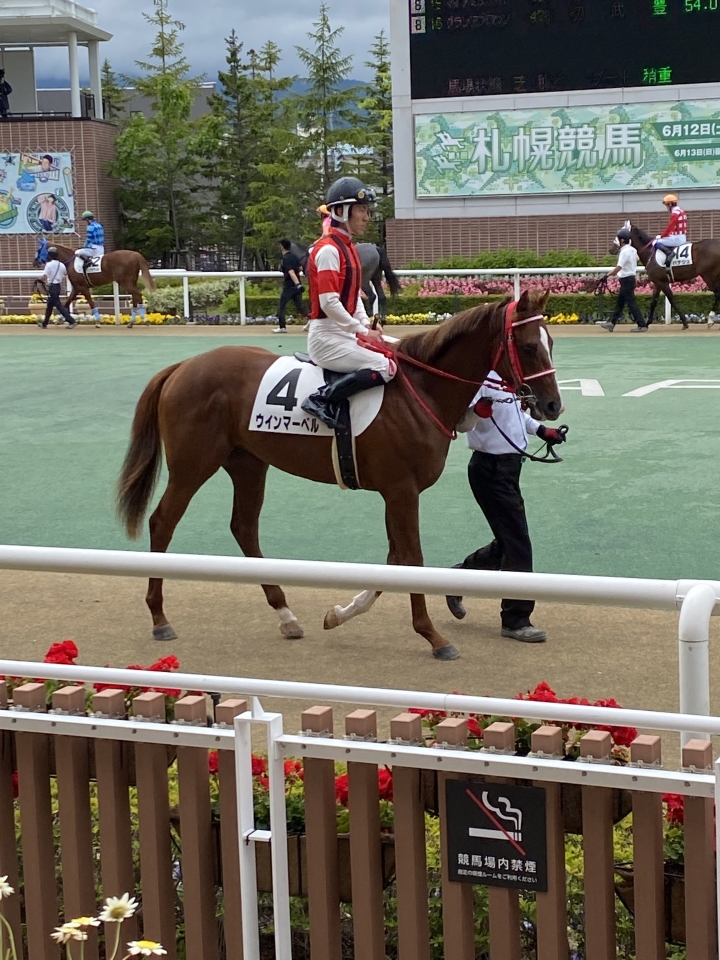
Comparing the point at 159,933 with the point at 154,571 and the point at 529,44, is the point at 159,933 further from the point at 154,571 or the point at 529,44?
the point at 529,44

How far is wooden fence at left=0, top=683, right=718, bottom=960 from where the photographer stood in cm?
222

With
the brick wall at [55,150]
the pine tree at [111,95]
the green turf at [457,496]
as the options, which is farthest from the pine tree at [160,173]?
the green turf at [457,496]

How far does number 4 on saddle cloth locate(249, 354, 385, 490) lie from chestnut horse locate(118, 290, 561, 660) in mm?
43

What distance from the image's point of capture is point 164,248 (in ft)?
138

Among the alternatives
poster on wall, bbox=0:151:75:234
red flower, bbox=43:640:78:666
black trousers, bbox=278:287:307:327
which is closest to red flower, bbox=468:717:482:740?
red flower, bbox=43:640:78:666

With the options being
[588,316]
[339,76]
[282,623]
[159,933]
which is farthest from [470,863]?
[339,76]

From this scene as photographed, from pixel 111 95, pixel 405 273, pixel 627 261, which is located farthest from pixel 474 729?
pixel 111 95

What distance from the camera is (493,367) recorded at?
5.68 m

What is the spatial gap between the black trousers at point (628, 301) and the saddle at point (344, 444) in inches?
523

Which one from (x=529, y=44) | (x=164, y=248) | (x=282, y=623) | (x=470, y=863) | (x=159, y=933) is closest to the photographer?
(x=470, y=863)

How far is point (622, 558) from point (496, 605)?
2.73ft

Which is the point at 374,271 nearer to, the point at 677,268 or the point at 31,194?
the point at 677,268

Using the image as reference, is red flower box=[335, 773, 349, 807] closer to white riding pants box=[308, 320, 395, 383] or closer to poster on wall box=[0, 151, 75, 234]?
white riding pants box=[308, 320, 395, 383]

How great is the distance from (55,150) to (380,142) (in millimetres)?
10998
